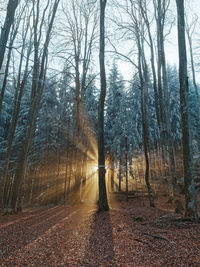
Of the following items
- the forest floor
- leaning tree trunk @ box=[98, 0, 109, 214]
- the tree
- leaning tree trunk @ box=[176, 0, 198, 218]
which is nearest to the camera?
the forest floor

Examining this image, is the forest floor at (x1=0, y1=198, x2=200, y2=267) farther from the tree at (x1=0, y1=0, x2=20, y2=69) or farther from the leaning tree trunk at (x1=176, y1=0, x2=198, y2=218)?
the tree at (x1=0, y1=0, x2=20, y2=69)

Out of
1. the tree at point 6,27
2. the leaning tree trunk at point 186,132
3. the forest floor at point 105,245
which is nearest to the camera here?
the forest floor at point 105,245

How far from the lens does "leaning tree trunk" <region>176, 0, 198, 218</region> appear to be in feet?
16.1

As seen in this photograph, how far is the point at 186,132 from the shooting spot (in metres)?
5.31

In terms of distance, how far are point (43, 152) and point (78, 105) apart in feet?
22.0

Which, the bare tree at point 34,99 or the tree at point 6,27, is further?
the bare tree at point 34,99

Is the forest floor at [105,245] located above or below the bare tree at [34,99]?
below

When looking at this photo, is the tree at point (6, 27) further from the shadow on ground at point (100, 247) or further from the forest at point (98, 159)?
the shadow on ground at point (100, 247)

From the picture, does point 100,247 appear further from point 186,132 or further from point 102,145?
point 102,145

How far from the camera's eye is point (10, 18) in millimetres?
5227

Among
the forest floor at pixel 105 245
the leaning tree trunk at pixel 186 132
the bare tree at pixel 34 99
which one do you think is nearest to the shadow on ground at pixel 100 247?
the forest floor at pixel 105 245

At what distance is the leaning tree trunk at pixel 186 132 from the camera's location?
16.1 feet

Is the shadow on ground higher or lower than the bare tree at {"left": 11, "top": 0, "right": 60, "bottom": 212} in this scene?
lower

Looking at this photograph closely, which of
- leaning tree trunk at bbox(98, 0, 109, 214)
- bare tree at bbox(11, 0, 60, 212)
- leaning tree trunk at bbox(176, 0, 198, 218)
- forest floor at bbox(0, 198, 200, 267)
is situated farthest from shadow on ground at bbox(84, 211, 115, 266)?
bare tree at bbox(11, 0, 60, 212)
